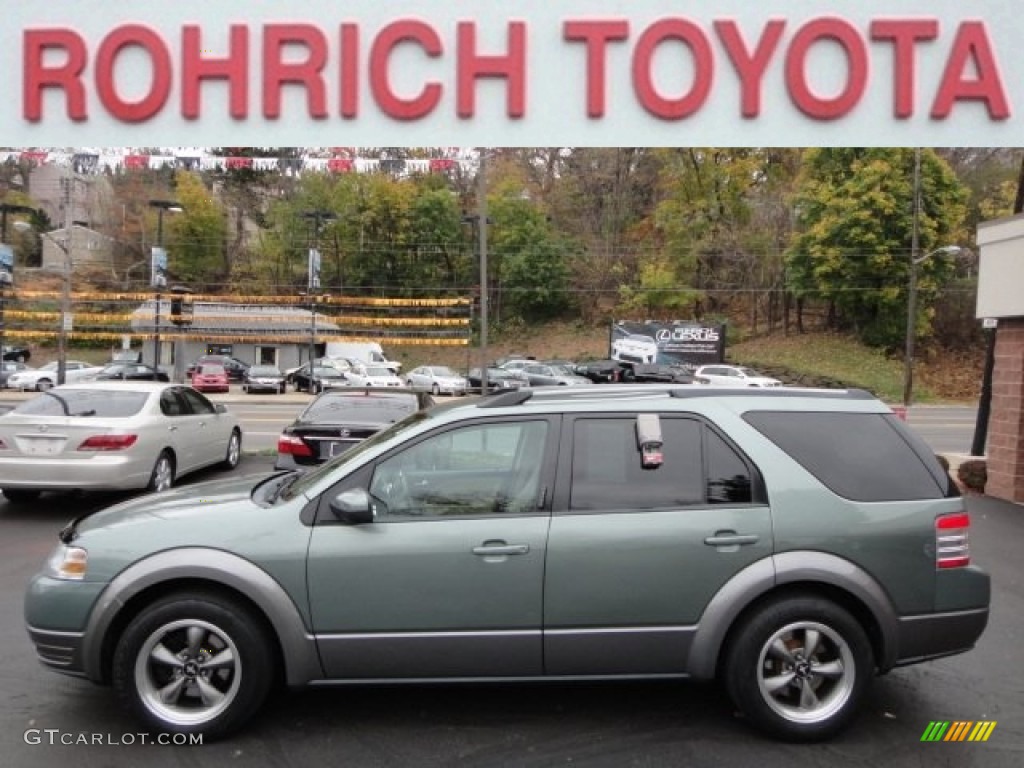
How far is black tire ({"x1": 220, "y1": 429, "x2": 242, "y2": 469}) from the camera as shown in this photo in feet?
38.8

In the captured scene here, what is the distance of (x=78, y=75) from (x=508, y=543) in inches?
166

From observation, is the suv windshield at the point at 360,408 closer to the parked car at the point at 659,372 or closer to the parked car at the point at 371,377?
the parked car at the point at 371,377

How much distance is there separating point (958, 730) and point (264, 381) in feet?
124

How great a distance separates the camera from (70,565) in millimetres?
3736

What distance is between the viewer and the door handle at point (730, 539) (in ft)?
12.3

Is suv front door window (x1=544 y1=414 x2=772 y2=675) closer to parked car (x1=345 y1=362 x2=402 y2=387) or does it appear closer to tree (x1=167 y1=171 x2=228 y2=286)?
parked car (x1=345 y1=362 x2=402 y2=387)

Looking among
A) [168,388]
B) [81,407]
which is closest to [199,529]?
[81,407]

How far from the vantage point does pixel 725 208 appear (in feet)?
187

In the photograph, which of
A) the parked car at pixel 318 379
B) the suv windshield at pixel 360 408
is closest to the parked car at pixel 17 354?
the parked car at pixel 318 379

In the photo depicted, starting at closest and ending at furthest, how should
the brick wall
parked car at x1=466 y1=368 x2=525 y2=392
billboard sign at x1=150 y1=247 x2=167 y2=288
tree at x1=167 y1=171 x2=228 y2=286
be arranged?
the brick wall → parked car at x1=466 y1=368 x2=525 y2=392 → billboard sign at x1=150 y1=247 x2=167 y2=288 → tree at x1=167 y1=171 x2=228 y2=286

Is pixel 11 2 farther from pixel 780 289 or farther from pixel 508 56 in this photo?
pixel 780 289

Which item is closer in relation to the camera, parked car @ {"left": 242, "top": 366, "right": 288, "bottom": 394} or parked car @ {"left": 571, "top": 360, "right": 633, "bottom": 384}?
parked car @ {"left": 242, "top": 366, "right": 288, "bottom": 394}

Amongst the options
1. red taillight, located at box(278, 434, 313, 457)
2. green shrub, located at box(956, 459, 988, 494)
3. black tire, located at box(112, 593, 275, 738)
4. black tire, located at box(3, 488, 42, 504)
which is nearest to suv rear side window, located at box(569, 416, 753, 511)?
black tire, located at box(112, 593, 275, 738)

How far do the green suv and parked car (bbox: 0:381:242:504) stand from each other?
5.17 meters
